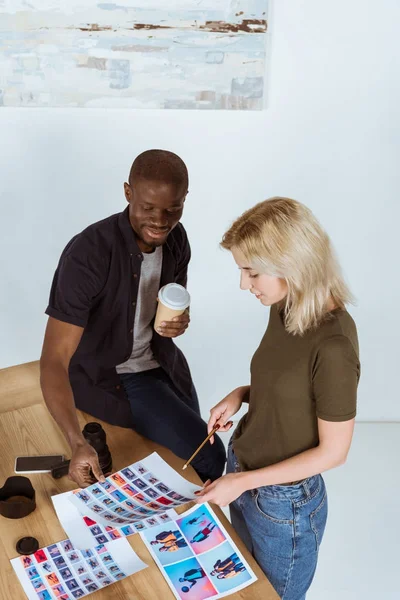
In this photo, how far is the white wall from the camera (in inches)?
108

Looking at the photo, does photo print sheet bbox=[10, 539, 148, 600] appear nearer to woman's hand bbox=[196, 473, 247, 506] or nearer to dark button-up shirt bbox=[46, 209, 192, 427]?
woman's hand bbox=[196, 473, 247, 506]

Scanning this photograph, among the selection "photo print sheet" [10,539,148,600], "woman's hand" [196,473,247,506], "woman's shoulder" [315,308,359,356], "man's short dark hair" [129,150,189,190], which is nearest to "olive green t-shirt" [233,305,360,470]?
"woman's shoulder" [315,308,359,356]

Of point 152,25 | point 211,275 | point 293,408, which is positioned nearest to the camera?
point 293,408

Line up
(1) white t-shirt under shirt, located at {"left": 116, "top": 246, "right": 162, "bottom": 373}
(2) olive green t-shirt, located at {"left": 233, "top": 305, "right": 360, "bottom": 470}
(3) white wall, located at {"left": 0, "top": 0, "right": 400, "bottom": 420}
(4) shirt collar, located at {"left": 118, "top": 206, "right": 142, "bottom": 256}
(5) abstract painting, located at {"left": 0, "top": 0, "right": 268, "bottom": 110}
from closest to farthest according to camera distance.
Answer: (2) olive green t-shirt, located at {"left": 233, "top": 305, "right": 360, "bottom": 470} < (4) shirt collar, located at {"left": 118, "top": 206, "right": 142, "bottom": 256} < (1) white t-shirt under shirt, located at {"left": 116, "top": 246, "right": 162, "bottom": 373} < (5) abstract painting, located at {"left": 0, "top": 0, "right": 268, "bottom": 110} < (3) white wall, located at {"left": 0, "top": 0, "right": 400, "bottom": 420}

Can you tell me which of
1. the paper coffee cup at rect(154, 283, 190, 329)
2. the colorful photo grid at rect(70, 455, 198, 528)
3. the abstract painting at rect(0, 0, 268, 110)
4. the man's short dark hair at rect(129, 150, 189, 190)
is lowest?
the colorful photo grid at rect(70, 455, 198, 528)

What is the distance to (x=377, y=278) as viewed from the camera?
10.6ft

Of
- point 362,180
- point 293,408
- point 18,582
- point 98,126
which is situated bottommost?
point 18,582

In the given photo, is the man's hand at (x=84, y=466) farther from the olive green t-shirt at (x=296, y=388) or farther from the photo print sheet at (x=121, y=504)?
the olive green t-shirt at (x=296, y=388)

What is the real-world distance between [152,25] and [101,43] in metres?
0.20

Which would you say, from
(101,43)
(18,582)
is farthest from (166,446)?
(101,43)

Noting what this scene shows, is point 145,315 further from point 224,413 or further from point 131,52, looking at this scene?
Result: point 131,52

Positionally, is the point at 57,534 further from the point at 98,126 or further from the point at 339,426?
the point at 98,126

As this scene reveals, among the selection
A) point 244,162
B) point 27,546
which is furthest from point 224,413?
point 244,162

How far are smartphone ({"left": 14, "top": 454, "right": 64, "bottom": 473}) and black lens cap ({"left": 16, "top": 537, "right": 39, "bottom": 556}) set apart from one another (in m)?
0.24
